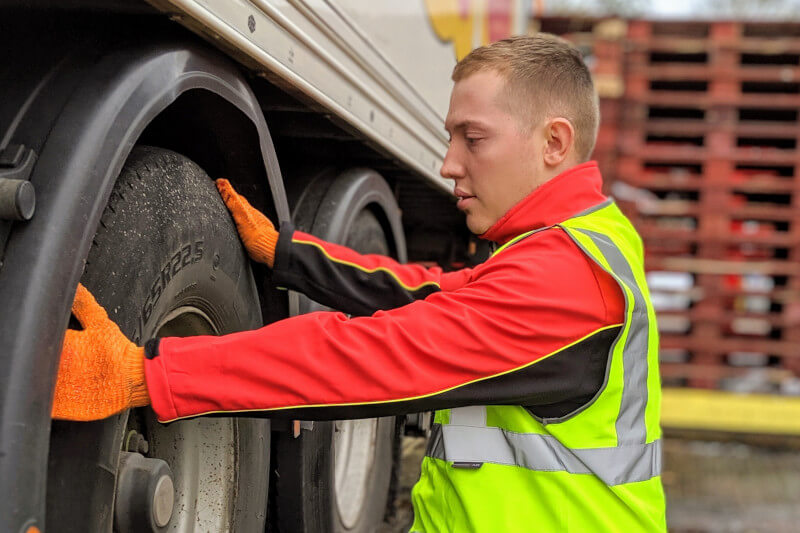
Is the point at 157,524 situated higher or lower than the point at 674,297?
lower

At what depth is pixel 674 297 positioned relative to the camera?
711cm

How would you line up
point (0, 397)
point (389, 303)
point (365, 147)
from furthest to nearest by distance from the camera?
point (365, 147)
point (389, 303)
point (0, 397)

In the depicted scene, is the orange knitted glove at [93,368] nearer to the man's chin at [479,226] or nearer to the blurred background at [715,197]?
the man's chin at [479,226]

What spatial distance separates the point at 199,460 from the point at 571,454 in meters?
0.74

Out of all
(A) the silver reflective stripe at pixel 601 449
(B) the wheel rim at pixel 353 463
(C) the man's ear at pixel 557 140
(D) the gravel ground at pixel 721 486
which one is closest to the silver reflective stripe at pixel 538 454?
(A) the silver reflective stripe at pixel 601 449

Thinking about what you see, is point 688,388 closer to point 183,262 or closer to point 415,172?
point 415,172

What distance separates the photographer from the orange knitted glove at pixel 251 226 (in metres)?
1.90

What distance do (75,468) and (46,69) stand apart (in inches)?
22.4

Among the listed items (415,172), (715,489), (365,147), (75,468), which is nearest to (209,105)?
(75,468)

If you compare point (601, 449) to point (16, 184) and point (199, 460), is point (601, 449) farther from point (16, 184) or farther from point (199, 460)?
point (16, 184)

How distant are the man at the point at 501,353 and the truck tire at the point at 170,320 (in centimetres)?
7

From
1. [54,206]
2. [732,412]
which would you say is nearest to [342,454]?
[54,206]

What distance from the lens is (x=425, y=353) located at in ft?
4.97

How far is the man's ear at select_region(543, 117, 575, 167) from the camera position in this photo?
6.12 feet
